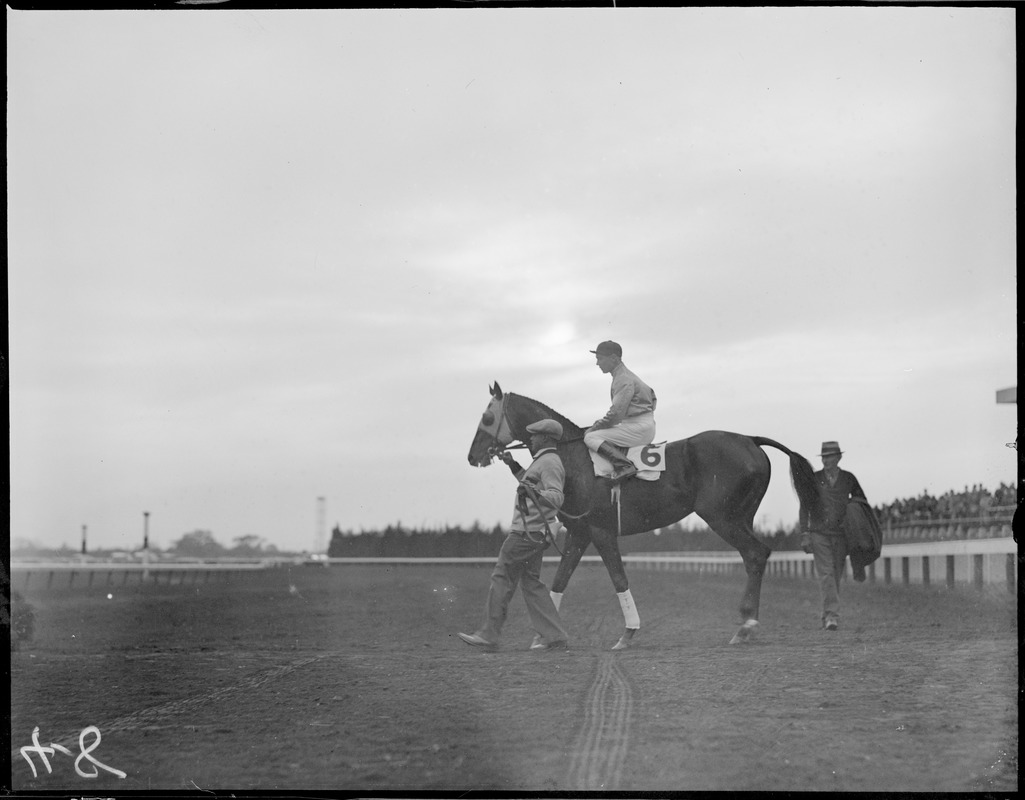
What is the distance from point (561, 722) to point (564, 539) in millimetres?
1688

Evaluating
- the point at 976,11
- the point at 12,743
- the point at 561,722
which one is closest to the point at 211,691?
the point at 12,743

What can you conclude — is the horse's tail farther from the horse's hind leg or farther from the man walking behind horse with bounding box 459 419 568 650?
the man walking behind horse with bounding box 459 419 568 650

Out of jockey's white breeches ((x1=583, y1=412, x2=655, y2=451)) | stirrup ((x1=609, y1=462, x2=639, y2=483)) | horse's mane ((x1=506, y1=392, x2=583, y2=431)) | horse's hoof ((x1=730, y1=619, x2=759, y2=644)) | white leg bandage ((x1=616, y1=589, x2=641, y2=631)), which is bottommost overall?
horse's hoof ((x1=730, y1=619, x2=759, y2=644))

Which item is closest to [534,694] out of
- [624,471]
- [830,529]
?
[624,471]

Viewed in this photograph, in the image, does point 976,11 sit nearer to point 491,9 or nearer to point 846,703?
point 491,9

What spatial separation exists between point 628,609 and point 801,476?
1.61 meters

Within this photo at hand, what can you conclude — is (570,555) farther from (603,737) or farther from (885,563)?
(885,563)

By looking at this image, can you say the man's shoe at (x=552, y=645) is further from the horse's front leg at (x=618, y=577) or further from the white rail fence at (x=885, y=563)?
the white rail fence at (x=885, y=563)

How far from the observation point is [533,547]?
9.77m

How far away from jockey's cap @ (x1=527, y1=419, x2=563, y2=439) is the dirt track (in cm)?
101

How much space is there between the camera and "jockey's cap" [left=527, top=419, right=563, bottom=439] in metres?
9.85

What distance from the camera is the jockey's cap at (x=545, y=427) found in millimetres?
9852

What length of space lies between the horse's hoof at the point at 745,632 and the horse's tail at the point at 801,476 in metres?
0.95

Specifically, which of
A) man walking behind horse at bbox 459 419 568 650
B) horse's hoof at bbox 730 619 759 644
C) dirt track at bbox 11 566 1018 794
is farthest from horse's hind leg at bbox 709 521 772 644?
man walking behind horse at bbox 459 419 568 650
